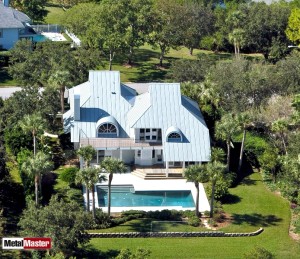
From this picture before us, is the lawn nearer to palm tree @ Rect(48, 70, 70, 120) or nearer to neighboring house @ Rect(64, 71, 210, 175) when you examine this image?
neighboring house @ Rect(64, 71, 210, 175)

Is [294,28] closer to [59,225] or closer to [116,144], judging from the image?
[116,144]

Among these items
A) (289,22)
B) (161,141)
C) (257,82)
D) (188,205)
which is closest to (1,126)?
(161,141)

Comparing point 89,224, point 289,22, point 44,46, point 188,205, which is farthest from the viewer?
point 289,22

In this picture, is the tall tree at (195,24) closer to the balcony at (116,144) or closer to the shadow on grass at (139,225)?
the balcony at (116,144)

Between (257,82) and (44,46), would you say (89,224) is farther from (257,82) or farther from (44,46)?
(44,46)

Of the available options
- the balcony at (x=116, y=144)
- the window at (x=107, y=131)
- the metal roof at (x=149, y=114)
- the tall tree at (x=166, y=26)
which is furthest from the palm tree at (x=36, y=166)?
the tall tree at (x=166, y=26)
